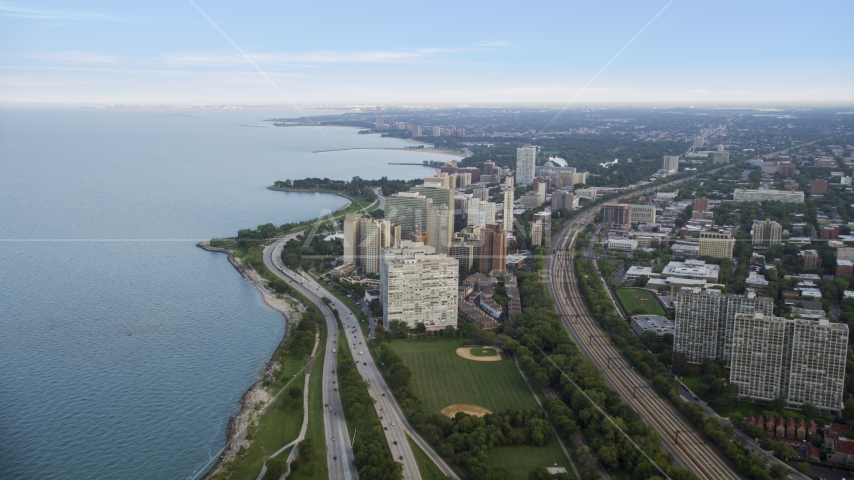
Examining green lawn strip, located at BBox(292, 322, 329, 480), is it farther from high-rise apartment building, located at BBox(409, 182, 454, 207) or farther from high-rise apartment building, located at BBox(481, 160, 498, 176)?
high-rise apartment building, located at BBox(481, 160, 498, 176)

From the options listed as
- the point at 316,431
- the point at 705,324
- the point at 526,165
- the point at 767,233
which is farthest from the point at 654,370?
the point at 526,165

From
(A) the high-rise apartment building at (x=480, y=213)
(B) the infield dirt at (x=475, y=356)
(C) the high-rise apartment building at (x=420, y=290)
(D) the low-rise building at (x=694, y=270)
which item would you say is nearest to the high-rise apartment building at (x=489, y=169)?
(A) the high-rise apartment building at (x=480, y=213)

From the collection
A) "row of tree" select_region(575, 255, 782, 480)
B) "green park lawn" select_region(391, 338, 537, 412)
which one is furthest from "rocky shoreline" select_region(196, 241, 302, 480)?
"row of tree" select_region(575, 255, 782, 480)

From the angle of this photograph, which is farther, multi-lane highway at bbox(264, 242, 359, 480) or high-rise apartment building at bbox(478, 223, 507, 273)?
high-rise apartment building at bbox(478, 223, 507, 273)

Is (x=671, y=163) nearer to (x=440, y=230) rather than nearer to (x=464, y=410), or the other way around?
(x=440, y=230)

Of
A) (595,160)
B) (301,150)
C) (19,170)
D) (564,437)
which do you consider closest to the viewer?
(564,437)

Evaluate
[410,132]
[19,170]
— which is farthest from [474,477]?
[410,132]

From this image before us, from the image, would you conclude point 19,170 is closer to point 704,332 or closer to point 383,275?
point 383,275
